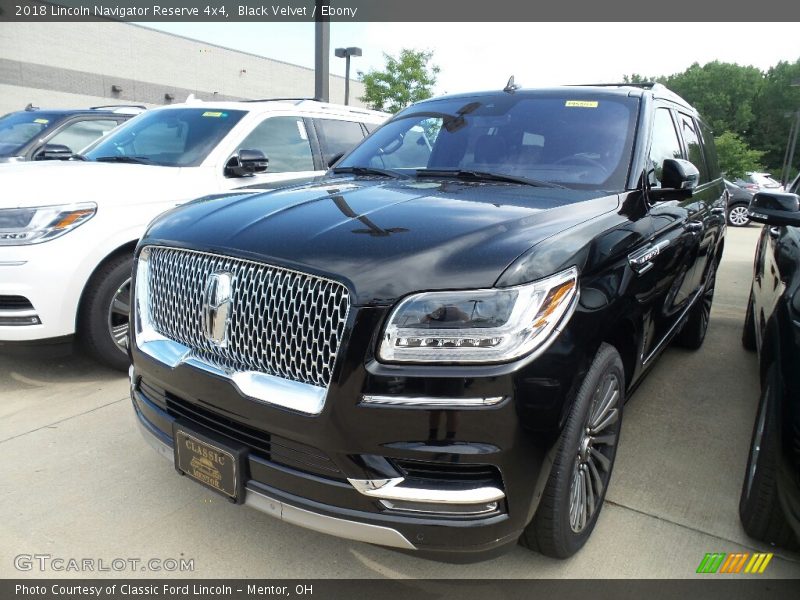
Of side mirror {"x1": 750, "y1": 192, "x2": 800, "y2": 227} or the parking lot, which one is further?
side mirror {"x1": 750, "y1": 192, "x2": 800, "y2": 227}

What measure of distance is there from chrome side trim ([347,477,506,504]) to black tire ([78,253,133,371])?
111 inches

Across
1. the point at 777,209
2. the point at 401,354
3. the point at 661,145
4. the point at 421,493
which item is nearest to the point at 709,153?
the point at 661,145

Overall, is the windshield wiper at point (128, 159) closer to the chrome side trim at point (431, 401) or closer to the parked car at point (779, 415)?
the chrome side trim at point (431, 401)

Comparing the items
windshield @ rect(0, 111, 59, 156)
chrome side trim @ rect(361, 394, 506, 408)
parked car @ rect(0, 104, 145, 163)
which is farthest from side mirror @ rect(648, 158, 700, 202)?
windshield @ rect(0, 111, 59, 156)

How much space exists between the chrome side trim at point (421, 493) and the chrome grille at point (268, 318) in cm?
34

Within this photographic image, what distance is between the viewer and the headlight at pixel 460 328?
1.78 metres

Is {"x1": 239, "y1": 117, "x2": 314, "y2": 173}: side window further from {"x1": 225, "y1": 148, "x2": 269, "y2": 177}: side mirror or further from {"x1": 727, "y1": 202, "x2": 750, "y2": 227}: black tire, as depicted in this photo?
{"x1": 727, "y1": 202, "x2": 750, "y2": 227}: black tire

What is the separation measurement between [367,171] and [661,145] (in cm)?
167

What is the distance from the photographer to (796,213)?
2752 mm

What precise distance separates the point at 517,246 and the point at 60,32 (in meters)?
27.8

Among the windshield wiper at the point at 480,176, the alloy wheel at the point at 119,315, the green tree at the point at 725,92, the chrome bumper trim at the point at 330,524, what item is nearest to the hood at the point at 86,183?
the alloy wheel at the point at 119,315

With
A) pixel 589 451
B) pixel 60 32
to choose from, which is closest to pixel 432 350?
pixel 589 451

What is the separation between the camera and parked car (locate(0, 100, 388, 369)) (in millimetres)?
3643

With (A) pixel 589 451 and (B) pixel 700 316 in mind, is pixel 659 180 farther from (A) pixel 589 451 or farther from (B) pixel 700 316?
(B) pixel 700 316
